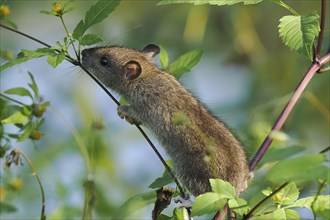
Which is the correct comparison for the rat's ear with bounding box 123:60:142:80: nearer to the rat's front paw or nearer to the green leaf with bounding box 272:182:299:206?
the rat's front paw

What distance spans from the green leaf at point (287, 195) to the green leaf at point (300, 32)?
451 mm

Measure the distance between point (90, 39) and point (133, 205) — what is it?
2.57 feet

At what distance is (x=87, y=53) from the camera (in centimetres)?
434

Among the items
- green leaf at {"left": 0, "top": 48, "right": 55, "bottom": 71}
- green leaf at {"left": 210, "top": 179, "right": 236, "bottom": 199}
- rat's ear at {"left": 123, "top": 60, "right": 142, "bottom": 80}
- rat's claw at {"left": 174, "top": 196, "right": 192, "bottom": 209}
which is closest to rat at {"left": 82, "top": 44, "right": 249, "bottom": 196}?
rat's ear at {"left": 123, "top": 60, "right": 142, "bottom": 80}

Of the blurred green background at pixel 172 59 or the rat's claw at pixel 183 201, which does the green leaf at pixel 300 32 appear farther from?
the blurred green background at pixel 172 59

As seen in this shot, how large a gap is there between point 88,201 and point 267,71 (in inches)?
162

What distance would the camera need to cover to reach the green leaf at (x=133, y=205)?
3.46 metres

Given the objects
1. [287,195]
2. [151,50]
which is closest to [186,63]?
[151,50]

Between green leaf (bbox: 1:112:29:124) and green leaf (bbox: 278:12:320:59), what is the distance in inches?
44.2

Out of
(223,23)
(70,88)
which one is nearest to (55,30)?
(70,88)

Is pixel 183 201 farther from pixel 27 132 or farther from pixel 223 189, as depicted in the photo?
pixel 27 132

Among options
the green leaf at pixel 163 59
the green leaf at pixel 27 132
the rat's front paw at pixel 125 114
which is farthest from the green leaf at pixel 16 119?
the green leaf at pixel 163 59

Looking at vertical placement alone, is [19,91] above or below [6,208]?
above

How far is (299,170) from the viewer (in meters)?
2.34
